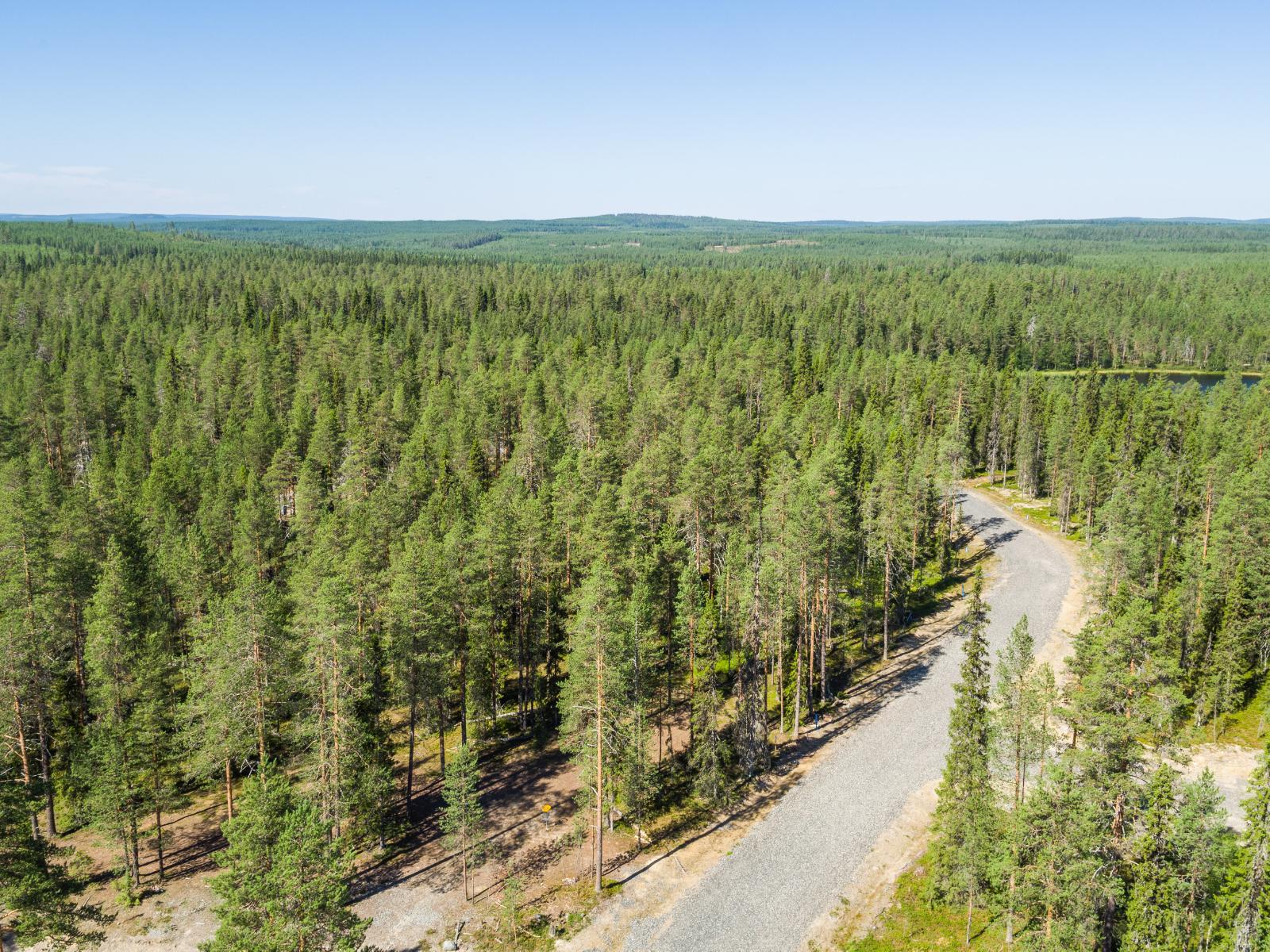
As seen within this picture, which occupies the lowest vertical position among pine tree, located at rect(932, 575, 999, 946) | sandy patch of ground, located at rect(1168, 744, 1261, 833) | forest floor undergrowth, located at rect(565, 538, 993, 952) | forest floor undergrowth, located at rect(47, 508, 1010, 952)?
forest floor undergrowth, located at rect(47, 508, 1010, 952)

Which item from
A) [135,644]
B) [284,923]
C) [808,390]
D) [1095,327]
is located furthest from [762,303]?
[284,923]

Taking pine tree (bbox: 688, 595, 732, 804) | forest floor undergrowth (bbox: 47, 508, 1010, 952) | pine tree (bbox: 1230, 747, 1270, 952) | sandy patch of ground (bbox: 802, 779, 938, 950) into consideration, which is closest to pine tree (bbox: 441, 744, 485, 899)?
forest floor undergrowth (bbox: 47, 508, 1010, 952)

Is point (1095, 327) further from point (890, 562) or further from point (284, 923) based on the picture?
point (284, 923)

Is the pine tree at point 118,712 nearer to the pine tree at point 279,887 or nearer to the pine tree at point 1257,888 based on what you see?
the pine tree at point 279,887

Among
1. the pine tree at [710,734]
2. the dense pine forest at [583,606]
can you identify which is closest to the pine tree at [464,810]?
the dense pine forest at [583,606]

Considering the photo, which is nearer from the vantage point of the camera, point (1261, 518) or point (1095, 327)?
point (1261, 518)

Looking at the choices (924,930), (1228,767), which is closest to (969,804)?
(924,930)

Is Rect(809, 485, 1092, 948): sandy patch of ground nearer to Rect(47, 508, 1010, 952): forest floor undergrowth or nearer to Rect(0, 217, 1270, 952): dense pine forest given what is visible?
Rect(0, 217, 1270, 952): dense pine forest

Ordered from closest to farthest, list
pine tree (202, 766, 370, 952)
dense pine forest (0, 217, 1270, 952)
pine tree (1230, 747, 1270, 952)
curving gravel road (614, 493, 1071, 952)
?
pine tree (202, 766, 370, 952), pine tree (1230, 747, 1270, 952), dense pine forest (0, 217, 1270, 952), curving gravel road (614, 493, 1071, 952)
